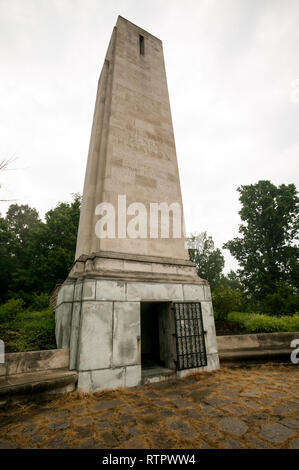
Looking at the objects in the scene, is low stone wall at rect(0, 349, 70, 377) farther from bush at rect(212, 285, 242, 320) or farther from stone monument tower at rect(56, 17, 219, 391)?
bush at rect(212, 285, 242, 320)

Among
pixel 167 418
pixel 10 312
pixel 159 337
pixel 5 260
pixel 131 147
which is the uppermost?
pixel 5 260

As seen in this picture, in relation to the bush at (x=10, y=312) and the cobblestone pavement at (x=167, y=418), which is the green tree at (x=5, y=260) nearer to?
the bush at (x=10, y=312)

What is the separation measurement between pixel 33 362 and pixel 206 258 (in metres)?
30.5

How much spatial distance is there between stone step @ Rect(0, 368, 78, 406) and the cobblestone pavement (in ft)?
0.62

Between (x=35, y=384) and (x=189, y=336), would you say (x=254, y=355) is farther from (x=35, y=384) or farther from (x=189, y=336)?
(x=35, y=384)

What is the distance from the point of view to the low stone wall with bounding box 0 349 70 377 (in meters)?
3.96

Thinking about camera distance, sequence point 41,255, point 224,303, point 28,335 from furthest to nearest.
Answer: point 41,255
point 224,303
point 28,335

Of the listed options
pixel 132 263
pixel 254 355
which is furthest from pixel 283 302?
pixel 132 263

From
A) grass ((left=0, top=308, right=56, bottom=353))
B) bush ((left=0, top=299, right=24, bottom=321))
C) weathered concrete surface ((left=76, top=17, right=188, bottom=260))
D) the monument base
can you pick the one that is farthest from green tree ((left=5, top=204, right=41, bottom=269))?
the monument base

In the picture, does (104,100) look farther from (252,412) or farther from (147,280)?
(252,412)

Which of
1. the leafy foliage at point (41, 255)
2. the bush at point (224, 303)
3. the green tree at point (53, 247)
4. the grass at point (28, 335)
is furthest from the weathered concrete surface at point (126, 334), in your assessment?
the green tree at point (53, 247)

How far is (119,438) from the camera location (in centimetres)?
259

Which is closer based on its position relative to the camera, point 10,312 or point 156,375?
point 156,375

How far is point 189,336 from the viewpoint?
5.46 m
